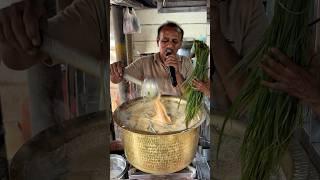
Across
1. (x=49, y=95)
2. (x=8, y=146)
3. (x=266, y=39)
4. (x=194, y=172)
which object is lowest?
(x=194, y=172)

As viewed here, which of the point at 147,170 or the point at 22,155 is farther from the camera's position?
the point at 147,170

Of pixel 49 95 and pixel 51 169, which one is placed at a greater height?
pixel 49 95

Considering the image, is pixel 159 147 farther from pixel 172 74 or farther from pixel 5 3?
pixel 5 3

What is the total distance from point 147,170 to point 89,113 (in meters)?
0.21

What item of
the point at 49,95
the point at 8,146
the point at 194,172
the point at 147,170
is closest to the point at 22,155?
the point at 8,146

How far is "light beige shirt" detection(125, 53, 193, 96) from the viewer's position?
2.53 ft

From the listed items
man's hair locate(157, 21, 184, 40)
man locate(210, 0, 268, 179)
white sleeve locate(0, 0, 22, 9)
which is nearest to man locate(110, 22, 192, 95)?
man's hair locate(157, 21, 184, 40)

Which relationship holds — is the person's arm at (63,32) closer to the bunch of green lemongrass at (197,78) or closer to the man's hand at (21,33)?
the man's hand at (21,33)

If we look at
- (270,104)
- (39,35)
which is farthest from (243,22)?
(39,35)

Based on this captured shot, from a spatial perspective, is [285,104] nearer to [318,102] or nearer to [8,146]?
[318,102]

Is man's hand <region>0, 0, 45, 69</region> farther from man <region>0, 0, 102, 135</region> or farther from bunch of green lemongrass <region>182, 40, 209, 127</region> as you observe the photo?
bunch of green lemongrass <region>182, 40, 209, 127</region>

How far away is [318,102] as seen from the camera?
1.83ft

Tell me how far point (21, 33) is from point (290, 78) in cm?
48

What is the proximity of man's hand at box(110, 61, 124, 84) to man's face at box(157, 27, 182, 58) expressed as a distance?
132mm
